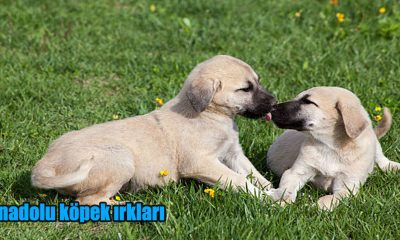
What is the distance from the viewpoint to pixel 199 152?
18.0 ft

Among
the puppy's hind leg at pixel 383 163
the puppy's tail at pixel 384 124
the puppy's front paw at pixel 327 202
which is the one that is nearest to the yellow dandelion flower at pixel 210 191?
the puppy's front paw at pixel 327 202

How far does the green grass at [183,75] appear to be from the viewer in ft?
15.9

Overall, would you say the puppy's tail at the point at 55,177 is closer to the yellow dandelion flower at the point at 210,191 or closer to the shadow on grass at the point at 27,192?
the shadow on grass at the point at 27,192

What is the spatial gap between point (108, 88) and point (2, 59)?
1.48 m

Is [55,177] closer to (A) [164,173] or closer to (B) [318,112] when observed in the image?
(A) [164,173]

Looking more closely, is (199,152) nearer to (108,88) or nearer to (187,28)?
(108,88)

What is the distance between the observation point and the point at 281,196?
5.16 meters

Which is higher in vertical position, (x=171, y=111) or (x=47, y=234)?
(x=171, y=111)

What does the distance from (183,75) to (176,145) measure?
261 cm

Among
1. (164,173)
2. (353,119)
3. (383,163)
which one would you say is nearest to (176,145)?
(164,173)

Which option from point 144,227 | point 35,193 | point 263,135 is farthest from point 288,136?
point 35,193

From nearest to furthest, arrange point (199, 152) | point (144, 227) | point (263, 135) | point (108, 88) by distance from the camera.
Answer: point (144, 227)
point (199, 152)
point (263, 135)
point (108, 88)

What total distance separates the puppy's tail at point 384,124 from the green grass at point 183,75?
0.62 feet

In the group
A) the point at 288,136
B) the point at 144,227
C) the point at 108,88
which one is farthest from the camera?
the point at 108,88
